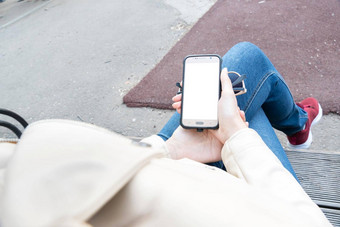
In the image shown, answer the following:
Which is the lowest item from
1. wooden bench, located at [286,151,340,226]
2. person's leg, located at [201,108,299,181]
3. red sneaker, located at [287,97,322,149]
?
red sneaker, located at [287,97,322,149]

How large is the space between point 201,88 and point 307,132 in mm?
779

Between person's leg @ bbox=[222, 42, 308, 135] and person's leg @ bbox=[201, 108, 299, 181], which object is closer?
person's leg @ bbox=[201, 108, 299, 181]

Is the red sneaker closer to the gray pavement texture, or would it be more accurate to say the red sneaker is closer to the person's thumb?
the gray pavement texture

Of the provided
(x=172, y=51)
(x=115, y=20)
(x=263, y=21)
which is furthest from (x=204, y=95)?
(x=115, y=20)

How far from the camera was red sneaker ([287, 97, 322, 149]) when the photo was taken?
156 cm

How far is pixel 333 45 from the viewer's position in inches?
97.3

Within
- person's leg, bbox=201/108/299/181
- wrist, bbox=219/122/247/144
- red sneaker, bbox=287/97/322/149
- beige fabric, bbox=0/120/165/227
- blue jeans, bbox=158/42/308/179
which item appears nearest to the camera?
beige fabric, bbox=0/120/165/227

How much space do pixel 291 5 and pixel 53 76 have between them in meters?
2.91

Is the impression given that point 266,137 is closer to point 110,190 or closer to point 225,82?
point 225,82

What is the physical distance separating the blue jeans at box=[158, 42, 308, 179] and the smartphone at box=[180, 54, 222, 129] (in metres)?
0.09

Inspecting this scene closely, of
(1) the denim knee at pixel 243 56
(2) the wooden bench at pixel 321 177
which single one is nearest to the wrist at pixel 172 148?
(1) the denim knee at pixel 243 56

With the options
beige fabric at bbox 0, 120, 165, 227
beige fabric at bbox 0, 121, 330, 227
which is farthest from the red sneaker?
beige fabric at bbox 0, 120, 165, 227

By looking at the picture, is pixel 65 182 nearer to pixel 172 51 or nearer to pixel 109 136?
pixel 109 136

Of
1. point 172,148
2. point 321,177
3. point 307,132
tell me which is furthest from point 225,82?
point 307,132
